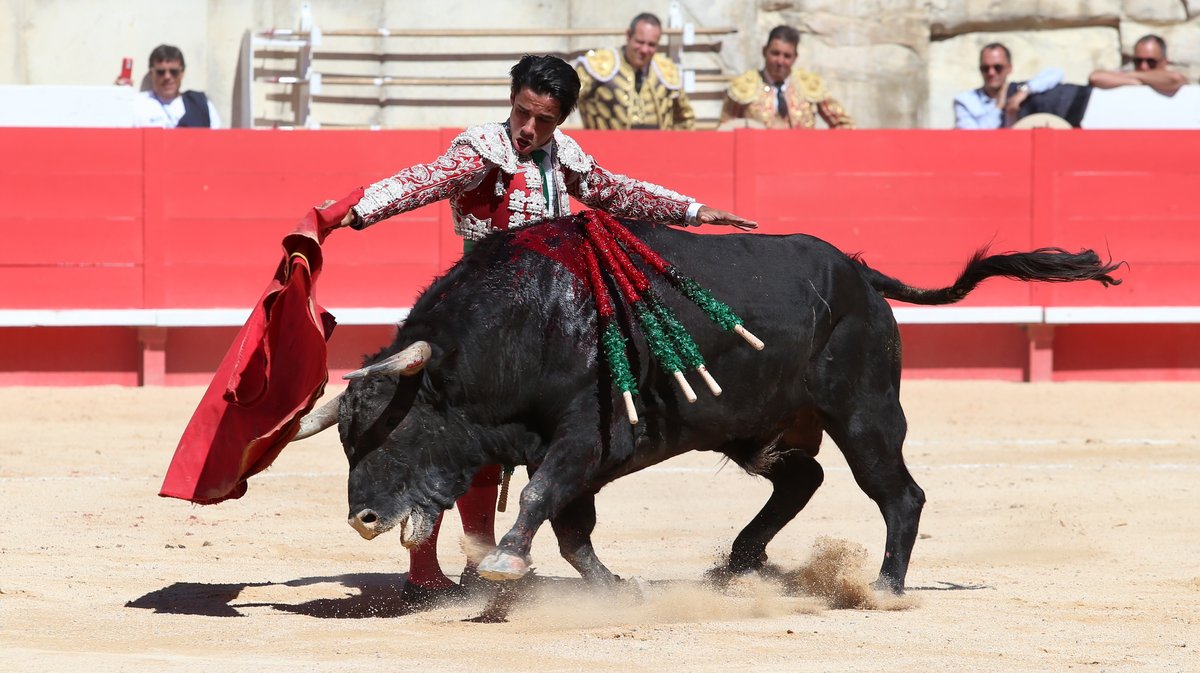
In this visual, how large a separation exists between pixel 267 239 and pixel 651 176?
1839 mm

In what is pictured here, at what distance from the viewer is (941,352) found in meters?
8.62

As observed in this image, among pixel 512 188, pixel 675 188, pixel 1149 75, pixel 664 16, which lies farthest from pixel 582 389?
pixel 664 16

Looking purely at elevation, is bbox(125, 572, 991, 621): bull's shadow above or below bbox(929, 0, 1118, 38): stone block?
below

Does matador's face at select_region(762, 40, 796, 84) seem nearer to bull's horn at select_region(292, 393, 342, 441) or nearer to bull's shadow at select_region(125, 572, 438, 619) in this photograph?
bull's shadow at select_region(125, 572, 438, 619)

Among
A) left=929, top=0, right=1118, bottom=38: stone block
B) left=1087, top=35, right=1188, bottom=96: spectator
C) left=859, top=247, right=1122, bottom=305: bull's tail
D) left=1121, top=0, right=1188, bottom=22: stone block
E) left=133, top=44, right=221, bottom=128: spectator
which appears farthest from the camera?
left=1121, top=0, right=1188, bottom=22: stone block

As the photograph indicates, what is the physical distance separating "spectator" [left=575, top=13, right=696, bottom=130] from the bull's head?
501 centimetres

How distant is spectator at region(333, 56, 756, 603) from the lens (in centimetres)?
362

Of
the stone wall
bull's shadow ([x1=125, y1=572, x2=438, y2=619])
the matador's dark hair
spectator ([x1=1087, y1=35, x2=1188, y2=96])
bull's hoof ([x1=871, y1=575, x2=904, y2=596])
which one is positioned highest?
the stone wall

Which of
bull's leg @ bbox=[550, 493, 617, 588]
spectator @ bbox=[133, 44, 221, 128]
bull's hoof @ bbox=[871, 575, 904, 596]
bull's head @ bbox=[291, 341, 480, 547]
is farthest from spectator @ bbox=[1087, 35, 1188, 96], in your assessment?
bull's head @ bbox=[291, 341, 480, 547]

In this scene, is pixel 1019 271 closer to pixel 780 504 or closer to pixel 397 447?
pixel 780 504

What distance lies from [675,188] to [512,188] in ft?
15.3

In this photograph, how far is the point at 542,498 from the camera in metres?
3.45

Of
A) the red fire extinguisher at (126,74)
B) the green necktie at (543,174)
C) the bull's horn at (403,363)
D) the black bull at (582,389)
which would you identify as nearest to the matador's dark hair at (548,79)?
the green necktie at (543,174)

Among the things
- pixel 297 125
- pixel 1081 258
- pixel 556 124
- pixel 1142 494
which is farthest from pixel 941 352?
pixel 556 124
